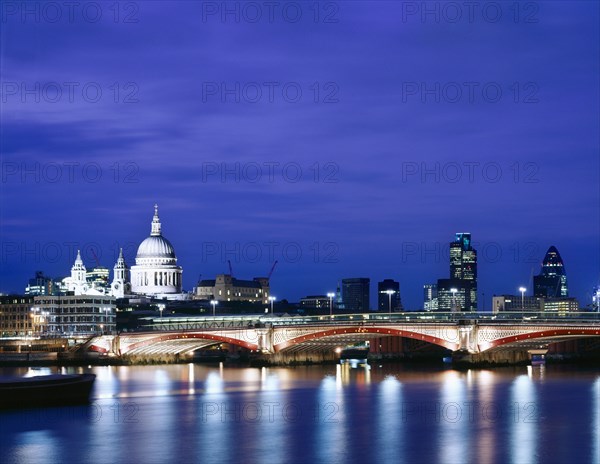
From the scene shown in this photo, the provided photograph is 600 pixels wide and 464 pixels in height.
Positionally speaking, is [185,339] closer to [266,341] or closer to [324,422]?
[266,341]

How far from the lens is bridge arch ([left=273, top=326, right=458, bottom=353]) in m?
122

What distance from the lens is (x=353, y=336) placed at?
130000 millimetres

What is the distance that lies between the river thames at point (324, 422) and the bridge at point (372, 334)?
17.2ft

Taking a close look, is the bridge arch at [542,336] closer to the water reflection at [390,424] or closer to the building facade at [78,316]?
the water reflection at [390,424]

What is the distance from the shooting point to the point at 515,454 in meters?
60.8

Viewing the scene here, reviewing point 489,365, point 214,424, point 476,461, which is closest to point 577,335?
point 489,365

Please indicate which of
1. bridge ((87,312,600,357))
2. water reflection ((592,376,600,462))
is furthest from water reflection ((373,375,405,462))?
bridge ((87,312,600,357))

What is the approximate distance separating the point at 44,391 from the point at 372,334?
47.3 metres

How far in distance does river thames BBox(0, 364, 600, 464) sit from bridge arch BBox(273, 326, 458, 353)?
37.3 ft

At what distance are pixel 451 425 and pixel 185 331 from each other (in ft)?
239

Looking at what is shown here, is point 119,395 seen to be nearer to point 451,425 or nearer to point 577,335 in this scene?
point 451,425

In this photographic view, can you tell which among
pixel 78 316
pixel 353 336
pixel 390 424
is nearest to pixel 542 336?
pixel 353 336

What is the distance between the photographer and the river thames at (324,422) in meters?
62.5

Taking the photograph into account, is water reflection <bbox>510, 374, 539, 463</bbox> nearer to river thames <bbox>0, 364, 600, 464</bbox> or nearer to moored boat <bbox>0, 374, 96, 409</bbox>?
river thames <bbox>0, 364, 600, 464</bbox>
